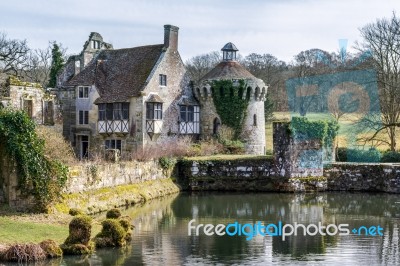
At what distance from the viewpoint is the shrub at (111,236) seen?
1750 centimetres

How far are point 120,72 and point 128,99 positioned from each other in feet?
9.94

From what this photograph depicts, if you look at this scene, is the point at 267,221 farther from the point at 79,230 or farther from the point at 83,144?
the point at 83,144

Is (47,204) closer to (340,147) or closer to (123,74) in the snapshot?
(123,74)

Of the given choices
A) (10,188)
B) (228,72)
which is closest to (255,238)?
(10,188)

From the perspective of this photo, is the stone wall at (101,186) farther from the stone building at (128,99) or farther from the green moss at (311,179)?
the stone building at (128,99)

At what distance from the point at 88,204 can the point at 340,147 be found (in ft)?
76.5

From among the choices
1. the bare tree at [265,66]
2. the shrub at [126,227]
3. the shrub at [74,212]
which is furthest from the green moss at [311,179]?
the bare tree at [265,66]

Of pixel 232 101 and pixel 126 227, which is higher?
pixel 232 101

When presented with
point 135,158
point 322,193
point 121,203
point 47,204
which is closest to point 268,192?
point 322,193

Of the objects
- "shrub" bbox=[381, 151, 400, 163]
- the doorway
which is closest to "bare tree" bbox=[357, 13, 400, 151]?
"shrub" bbox=[381, 151, 400, 163]

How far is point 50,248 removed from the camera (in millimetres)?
16000

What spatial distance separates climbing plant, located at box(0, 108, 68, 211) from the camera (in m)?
20.6

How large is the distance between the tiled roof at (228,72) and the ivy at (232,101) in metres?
0.44

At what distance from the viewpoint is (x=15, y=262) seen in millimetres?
15312
